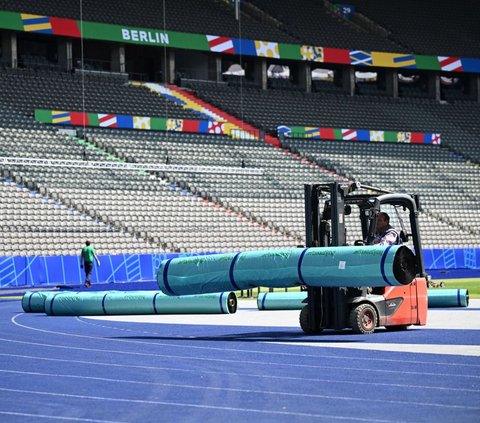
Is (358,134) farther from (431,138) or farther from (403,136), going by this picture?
(431,138)

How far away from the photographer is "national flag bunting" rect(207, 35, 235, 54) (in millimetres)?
55781

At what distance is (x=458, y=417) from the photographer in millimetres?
8047

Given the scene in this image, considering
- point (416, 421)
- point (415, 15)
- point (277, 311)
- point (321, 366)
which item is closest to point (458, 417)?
point (416, 421)

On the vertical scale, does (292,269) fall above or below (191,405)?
above

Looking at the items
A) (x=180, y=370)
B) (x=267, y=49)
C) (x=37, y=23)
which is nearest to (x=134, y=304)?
(x=180, y=370)

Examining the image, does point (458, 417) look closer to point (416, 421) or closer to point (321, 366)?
point (416, 421)

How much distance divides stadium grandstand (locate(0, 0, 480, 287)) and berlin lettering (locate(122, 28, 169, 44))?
0.28 ft

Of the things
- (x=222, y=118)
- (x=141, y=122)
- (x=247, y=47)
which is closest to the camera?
(x=141, y=122)

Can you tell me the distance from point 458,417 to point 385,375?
2.62 m

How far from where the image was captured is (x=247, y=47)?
57219 millimetres

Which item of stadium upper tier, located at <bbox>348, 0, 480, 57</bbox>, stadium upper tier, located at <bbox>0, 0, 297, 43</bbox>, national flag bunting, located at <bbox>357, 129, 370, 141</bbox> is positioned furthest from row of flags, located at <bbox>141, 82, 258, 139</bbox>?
stadium upper tier, located at <bbox>348, 0, 480, 57</bbox>

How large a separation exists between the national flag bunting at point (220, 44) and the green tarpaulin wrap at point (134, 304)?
34.7 meters

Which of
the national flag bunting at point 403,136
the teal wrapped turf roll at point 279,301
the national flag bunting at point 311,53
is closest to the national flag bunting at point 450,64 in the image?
the national flag bunting at point 403,136

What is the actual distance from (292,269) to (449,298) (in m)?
7.04
